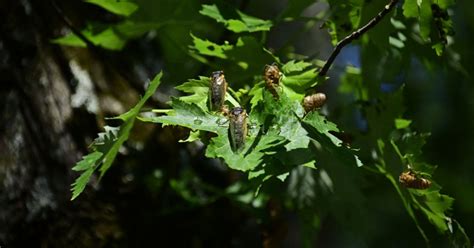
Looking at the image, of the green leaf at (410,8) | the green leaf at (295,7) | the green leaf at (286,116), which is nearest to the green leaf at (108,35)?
the green leaf at (295,7)

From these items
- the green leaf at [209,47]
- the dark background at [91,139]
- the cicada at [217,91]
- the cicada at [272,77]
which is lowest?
the dark background at [91,139]

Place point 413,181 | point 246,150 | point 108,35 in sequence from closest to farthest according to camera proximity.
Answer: point 246,150, point 413,181, point 108,35

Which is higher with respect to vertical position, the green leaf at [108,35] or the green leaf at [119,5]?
the green leaf at [119,5]

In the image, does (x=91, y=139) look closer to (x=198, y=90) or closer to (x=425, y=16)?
(x=198, y=90)

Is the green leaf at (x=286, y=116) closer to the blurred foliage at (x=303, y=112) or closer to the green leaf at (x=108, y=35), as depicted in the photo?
the blurred foliage at (x=303, y=112)

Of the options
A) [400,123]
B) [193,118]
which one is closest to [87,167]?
[193,118]

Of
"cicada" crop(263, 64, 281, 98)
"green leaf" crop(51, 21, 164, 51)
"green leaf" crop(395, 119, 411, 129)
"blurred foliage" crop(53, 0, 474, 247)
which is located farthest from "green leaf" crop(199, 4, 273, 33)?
"green leaf" crop(395, 119, 411, 129)
